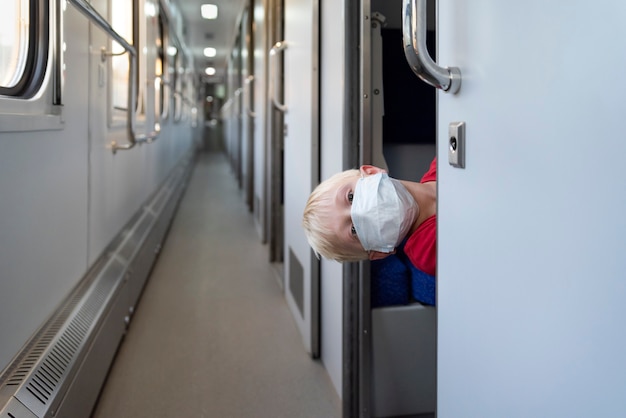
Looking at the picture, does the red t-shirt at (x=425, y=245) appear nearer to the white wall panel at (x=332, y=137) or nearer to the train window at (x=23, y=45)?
the white wall panel at (x=332, y=137)

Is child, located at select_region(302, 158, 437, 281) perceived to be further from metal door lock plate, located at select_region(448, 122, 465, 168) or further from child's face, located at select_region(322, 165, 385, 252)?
metal door lock plate, located at select_region(448, 122, 465, 168)

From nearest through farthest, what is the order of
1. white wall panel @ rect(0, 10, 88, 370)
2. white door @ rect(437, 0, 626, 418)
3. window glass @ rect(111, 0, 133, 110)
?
1. white door @ rect(437, 0, 626, 418)
2. white wall panel @ rect(0, 10, 88, 370)
3. window glass @ rect(111, 0, 133, 110)

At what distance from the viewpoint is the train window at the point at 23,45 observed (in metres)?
1.61

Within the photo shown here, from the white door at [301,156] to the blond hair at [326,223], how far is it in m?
0.95

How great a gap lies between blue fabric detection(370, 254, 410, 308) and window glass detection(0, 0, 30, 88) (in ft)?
4.47

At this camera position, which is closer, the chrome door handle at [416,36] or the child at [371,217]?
the chrome door handle at [416,36]

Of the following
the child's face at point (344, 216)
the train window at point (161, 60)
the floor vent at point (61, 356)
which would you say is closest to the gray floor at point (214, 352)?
the floor vent at point (61, 356)

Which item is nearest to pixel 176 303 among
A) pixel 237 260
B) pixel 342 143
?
pixel 237 260

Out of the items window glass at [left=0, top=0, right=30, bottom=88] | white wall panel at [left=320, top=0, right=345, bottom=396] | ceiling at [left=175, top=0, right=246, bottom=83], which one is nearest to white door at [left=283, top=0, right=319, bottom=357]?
white wall panel at [left=320, top=0, right=345, bottom=396]

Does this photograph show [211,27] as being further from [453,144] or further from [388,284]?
[453,144]

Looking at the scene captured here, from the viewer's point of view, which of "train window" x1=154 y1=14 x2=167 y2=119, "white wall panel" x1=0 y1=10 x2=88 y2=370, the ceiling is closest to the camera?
"white wall panel" x1=0 y1=10 x2=88 y2=370

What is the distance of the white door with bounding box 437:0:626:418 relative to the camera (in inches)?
25.3

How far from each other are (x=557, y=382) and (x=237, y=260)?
12.2 ft

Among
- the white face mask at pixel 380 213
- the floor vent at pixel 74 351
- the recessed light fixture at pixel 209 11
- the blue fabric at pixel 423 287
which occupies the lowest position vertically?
the floor vent at pixel 74 351
